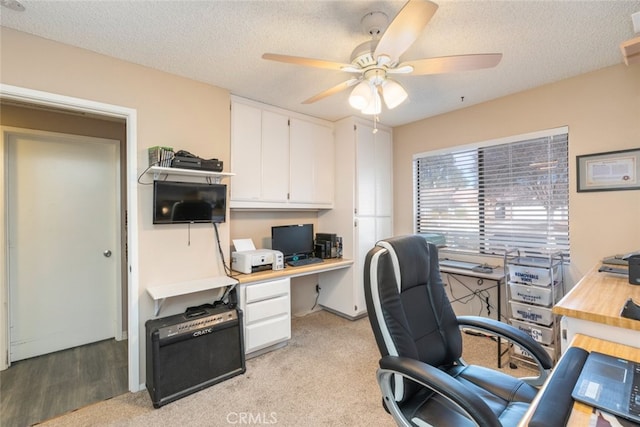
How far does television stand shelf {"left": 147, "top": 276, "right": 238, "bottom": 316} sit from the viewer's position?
7.13 feet

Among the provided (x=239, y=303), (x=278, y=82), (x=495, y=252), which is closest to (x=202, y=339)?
(x=239, y=303)

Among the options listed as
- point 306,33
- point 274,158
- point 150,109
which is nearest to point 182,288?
point 150,109

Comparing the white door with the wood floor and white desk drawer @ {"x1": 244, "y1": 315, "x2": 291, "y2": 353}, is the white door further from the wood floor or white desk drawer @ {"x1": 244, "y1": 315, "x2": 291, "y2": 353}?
white desk drawer @ {"x1": 244, "y1": 315, "x2": 291, "y2": 353}

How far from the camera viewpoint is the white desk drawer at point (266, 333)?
8.39ft

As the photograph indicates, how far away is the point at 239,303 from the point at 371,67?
6.98 feet

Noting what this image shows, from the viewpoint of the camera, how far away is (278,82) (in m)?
2.58

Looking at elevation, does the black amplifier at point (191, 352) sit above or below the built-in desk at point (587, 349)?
below

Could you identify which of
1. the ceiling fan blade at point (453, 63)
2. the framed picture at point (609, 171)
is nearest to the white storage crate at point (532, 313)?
the framed picture at point (609, 171)

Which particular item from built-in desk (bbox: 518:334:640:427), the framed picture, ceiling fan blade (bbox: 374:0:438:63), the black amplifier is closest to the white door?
the black amplifier

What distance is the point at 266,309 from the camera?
266 cm

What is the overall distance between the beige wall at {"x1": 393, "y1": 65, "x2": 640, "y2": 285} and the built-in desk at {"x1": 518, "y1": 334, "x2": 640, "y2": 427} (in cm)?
171

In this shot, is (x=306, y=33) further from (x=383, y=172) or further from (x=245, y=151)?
(x=383, y=172)

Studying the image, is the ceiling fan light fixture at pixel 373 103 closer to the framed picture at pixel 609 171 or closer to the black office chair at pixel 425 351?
the black office chair at pixel 425 351

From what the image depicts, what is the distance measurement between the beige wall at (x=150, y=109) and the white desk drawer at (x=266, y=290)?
14.8 inches
